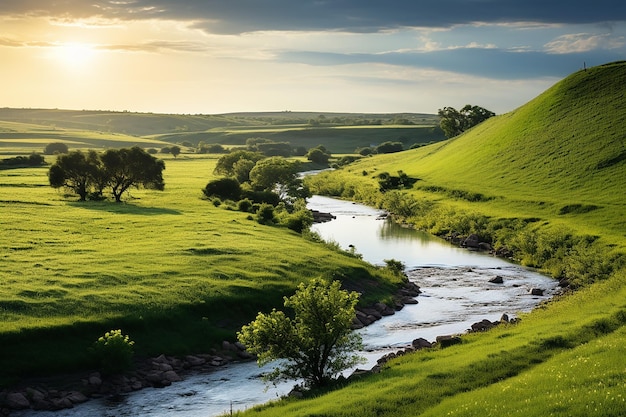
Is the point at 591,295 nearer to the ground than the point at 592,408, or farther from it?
nearer to the ground

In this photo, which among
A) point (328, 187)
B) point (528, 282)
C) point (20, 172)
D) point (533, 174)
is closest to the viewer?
point (528, 282)

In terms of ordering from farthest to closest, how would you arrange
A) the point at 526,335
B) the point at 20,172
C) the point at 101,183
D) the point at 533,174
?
the point at 20,172
the point at 533,174
the point at 101,183
the point at 526,335

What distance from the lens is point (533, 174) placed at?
112562 millimetres

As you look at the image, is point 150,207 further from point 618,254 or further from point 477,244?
point 618,254

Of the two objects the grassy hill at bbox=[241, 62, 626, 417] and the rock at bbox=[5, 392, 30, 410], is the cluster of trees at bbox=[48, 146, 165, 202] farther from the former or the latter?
the rock at bbox=[5, 392, 30, 410]

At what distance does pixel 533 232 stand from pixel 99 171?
62512 millimetres

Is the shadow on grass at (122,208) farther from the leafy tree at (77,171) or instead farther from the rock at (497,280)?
the rock at (497,280)

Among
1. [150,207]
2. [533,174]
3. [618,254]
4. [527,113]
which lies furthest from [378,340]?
[527,113]

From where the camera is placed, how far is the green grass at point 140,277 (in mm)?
39594

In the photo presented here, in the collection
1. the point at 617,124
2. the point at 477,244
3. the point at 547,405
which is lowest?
the point at 477,244

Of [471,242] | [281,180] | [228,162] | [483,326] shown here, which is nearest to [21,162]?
[228,162]

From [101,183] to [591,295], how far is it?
245 ft

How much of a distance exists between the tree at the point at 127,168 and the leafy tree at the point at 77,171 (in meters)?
1.81

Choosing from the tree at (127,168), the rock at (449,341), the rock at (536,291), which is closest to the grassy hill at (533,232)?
the rock at (449,341)
